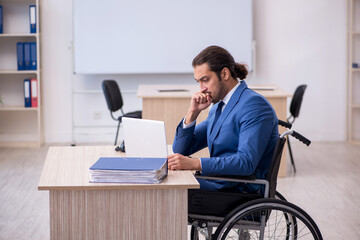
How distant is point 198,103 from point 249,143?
36 centimetres

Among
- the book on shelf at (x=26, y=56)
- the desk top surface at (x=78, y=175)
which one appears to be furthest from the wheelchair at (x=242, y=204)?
the book on shelf at (x=26, y=56)

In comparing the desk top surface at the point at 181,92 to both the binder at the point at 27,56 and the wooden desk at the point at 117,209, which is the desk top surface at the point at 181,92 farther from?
the wooden desk at the point at 117,209

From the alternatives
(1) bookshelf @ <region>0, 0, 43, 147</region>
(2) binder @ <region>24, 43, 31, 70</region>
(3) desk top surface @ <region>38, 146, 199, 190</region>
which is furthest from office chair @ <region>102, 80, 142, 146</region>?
(3) desk top surface @ <region>38, 146, 199, 190</region>

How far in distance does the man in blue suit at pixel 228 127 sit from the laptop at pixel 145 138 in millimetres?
88

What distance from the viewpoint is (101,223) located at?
1939mm

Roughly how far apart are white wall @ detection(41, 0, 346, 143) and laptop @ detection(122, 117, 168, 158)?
4181mm

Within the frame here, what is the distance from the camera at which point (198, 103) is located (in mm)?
2359

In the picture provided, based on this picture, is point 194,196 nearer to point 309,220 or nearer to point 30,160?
point 309,220

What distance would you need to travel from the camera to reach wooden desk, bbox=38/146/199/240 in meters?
1.91

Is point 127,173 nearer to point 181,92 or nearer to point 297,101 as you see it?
point 181,92

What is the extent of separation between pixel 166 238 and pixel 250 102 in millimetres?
633

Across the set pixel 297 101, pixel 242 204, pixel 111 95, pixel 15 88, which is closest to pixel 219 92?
pixel 242 204

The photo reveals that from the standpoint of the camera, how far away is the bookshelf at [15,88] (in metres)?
Answer: 6.18

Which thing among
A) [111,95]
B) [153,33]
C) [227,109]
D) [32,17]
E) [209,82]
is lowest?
[111,95]
